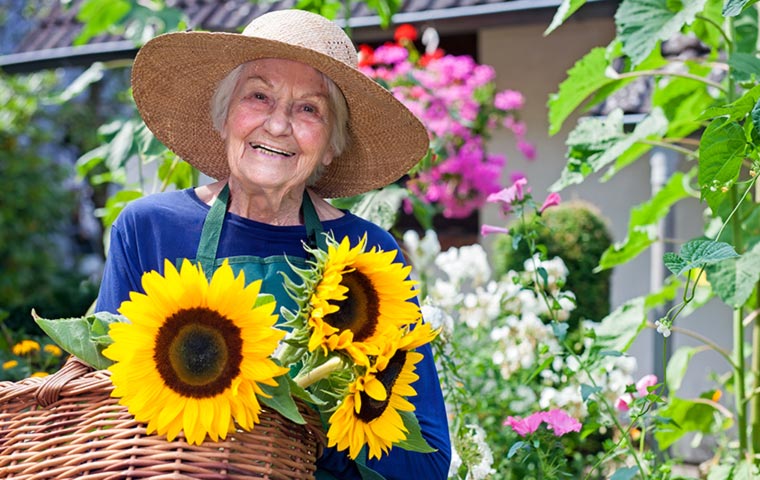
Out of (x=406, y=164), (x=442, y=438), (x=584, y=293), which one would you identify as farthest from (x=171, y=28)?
(x=584, y=293)

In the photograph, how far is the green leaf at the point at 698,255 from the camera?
1.67 m

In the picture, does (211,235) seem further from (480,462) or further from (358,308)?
(480,462)

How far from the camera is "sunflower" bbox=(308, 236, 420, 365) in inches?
57.9

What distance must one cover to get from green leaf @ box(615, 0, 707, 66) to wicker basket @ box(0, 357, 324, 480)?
48.9 inches

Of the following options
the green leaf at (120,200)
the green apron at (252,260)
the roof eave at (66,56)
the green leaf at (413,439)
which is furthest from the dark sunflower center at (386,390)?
the roof eave at (66,56)

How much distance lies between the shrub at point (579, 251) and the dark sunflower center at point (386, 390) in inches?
164

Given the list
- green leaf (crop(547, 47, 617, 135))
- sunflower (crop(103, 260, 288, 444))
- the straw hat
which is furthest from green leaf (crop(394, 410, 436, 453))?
green leaf (crop(547, 47, 617, 135))

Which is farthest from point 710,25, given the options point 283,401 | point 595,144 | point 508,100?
point 508,100

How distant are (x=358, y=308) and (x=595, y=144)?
1.41 meters

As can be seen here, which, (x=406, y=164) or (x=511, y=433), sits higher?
(x=406, y=164)

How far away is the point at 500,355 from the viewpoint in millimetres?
3574

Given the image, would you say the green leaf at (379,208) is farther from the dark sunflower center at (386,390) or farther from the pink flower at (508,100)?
the pink flower at (508,100)

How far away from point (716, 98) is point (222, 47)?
4.83ft

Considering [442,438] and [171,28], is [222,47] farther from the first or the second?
[171,28]
